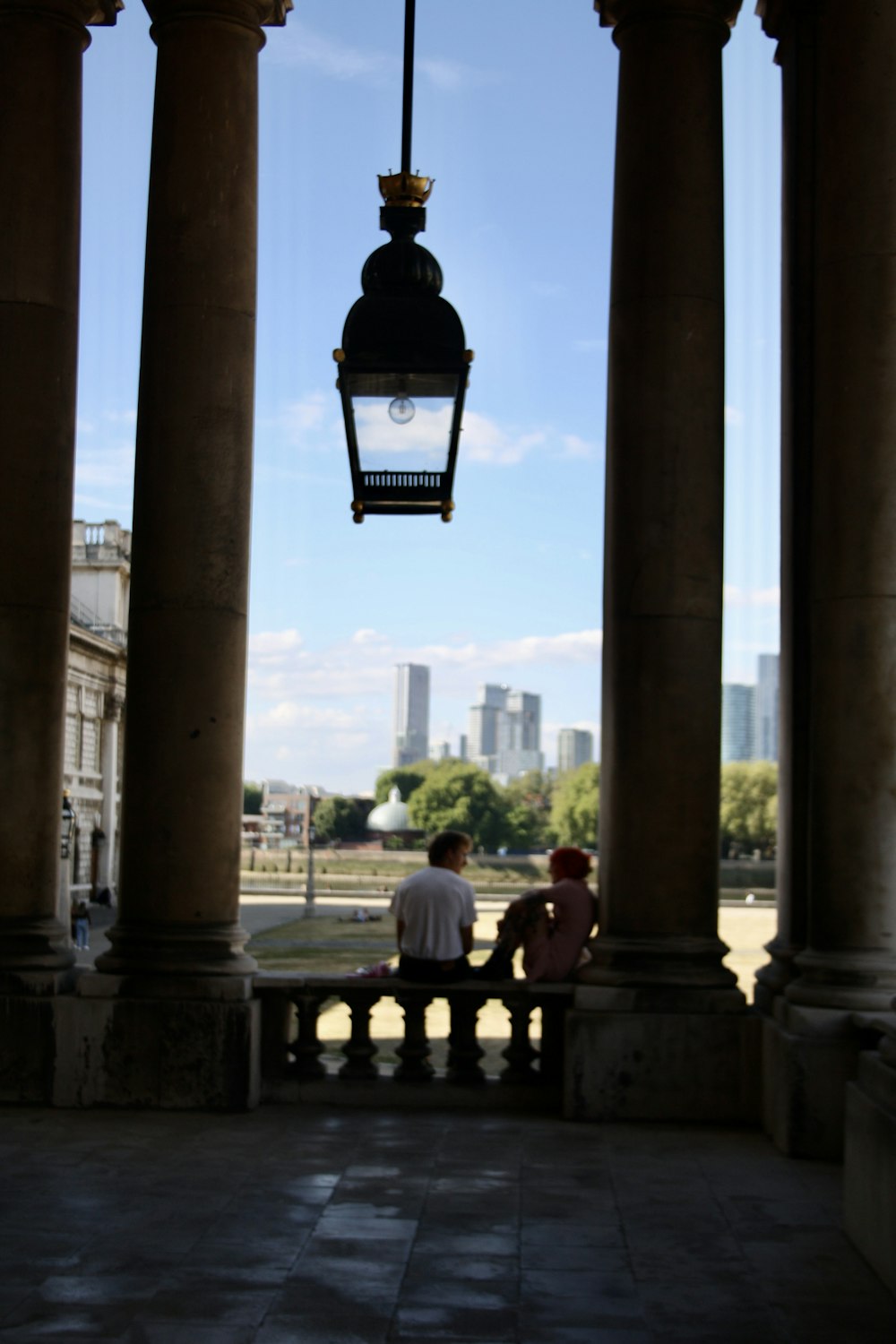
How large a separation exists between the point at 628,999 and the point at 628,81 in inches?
486

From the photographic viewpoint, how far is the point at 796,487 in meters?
22.3

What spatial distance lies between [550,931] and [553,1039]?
1.46 m

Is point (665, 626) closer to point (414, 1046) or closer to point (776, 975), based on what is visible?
point (776, 975)

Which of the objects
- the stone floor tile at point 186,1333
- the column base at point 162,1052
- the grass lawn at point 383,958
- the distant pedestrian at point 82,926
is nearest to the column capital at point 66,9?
the column base at point 162,1052

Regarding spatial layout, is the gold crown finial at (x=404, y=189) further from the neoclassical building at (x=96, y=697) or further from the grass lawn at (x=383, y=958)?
the neoclassical building at (x=96, y=697)

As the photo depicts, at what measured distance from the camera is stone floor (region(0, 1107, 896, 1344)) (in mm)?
12234

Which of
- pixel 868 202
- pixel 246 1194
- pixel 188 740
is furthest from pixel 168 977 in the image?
pixel 868 202

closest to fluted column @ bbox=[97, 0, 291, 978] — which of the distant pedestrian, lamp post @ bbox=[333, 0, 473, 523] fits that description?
lamp post @ bbox=[333, 0, 473, 523]

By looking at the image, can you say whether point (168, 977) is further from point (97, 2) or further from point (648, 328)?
point (97, 2)

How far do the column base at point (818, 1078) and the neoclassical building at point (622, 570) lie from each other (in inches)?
8.9

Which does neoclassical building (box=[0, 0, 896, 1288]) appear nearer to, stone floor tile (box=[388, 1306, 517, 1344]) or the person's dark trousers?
the person's dark trousers

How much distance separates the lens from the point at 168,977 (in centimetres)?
2098

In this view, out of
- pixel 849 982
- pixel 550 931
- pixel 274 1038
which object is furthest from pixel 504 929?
pixel 849 982

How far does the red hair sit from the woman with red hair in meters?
0.01
